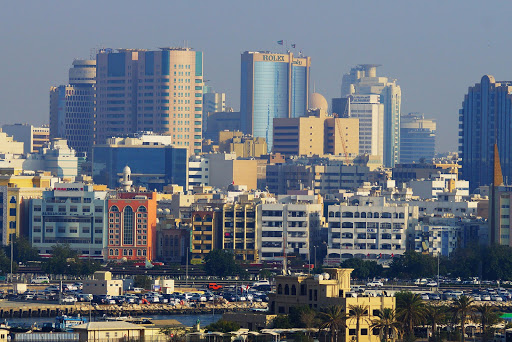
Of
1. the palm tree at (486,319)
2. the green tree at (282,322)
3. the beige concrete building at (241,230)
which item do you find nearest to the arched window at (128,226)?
the beige concrete building at (241,230)

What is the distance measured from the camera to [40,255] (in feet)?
573

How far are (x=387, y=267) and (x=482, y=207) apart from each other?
2757 centimetres

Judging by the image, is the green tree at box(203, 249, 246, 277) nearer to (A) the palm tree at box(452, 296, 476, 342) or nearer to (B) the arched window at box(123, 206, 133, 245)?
(B) the arched window at box(123, 206, 133, 245)

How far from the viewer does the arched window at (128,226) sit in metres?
177

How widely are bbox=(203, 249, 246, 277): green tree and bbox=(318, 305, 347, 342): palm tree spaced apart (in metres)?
63.7

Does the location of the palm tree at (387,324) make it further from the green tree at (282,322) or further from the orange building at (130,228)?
the orange building at (130,228)

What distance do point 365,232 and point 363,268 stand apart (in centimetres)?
1539

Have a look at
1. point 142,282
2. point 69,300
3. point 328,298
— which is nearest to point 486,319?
point 328,298

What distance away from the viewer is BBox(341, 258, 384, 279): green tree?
6225 inches

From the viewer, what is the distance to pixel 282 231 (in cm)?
17550

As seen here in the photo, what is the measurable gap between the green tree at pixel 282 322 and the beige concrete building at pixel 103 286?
4593cm

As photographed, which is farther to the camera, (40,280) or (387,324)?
(40,280)

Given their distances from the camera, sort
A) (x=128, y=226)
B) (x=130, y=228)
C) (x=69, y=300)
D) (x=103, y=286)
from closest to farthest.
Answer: (x=69, y=300) → (x=103, y=286) → (x=130, y=228) → (x=128, y=226)

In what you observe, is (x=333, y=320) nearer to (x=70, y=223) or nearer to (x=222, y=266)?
(x=222, y=266)
